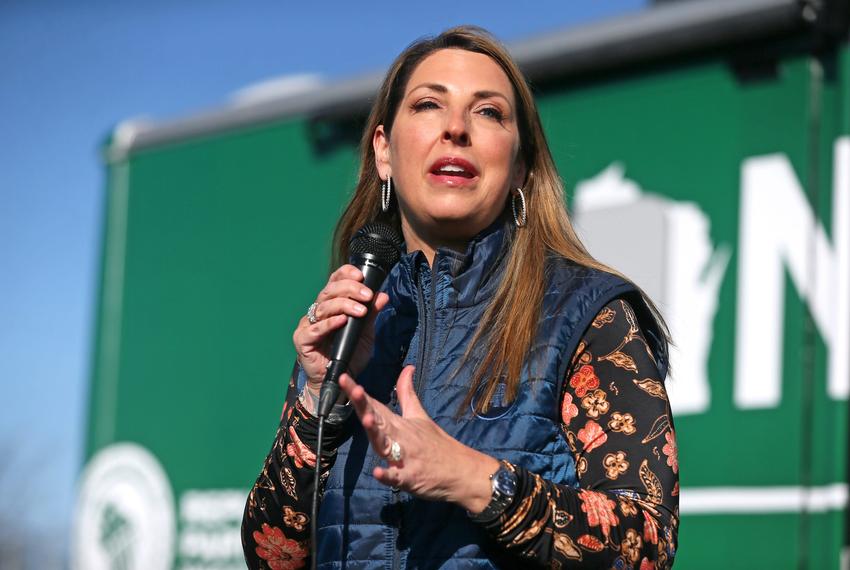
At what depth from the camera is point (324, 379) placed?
177 centimetres

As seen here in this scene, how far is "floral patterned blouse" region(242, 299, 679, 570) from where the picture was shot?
5.19 feet

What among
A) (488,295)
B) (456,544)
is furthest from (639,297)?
(456,544)

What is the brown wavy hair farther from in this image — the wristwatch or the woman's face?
the wristwatch

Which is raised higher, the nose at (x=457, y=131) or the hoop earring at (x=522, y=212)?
the nose at (x=457, y=131)

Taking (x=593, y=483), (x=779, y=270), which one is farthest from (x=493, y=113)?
(x=779, y=270)

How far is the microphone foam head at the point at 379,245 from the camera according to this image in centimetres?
186

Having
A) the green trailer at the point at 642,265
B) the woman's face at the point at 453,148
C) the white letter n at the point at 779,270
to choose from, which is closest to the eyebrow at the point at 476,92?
the woman's face at the point at 453,148

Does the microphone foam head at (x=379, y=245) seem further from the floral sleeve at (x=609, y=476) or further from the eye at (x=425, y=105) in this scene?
the floral sleeve at (x=609, y=476)

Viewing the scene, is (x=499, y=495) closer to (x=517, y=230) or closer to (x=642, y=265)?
(x=517, y=230)

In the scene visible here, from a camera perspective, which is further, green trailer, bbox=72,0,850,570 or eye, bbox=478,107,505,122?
green trailer, bbox=72,0,850,570

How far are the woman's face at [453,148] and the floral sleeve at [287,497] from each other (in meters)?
0.38

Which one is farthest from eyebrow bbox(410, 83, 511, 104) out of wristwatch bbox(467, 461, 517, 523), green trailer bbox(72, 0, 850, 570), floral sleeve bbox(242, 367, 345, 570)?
wristwatch bbox(467, 461, 517, 523)

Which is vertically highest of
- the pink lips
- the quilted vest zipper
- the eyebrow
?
the eyebrow

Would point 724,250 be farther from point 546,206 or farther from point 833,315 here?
point 546,206
